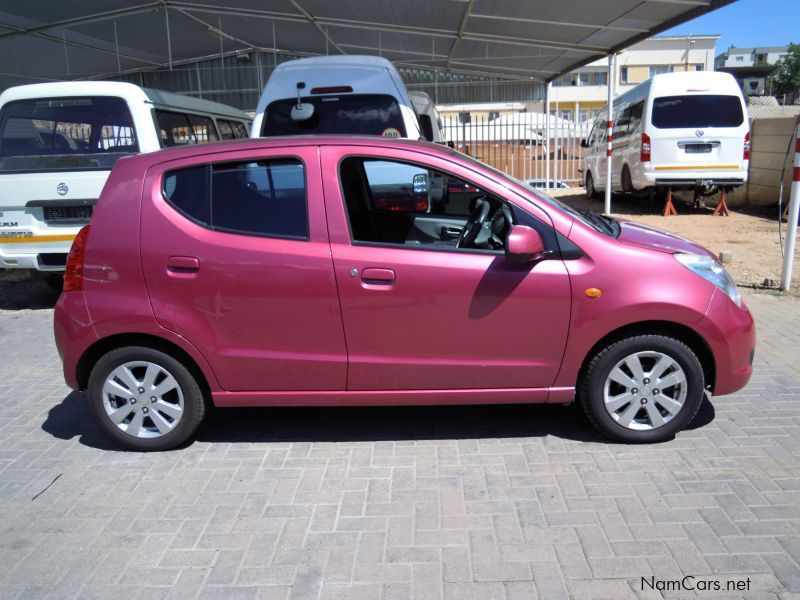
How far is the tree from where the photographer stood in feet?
268

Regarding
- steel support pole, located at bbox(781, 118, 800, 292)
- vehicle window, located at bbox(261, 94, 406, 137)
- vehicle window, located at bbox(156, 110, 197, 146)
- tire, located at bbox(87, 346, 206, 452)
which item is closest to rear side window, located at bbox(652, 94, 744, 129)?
steel support pole, located at bbox(781, 118, 800, 292)

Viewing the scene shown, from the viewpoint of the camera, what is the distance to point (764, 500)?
326 cm

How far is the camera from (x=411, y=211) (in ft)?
17.7

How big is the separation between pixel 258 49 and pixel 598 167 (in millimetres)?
10998

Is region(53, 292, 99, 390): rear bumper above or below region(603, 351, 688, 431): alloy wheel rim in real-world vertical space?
above

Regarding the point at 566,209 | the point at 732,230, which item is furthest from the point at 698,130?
the point at 566,209

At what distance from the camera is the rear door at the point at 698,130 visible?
12.2m

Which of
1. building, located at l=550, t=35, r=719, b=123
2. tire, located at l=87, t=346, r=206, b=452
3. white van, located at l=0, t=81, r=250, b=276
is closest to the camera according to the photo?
tire, located at l=87, t=346, r=206, b=452

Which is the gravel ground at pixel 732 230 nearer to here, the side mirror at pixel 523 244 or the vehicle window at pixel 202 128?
the side mirror at pixel 523 244

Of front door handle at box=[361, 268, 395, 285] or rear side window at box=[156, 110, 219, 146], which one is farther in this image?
rear side window at box=[156, 110, 219, 146]

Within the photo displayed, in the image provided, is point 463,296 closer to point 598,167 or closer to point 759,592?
point 759,592

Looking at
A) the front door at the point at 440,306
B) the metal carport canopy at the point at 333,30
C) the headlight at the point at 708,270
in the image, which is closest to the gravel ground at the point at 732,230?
the metal carport canopy at the point at 333,30

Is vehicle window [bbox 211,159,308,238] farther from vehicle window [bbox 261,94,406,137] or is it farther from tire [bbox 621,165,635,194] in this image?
tire [bbox 621,165,635,194]

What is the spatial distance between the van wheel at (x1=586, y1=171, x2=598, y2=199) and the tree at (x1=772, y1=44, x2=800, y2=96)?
259ft
